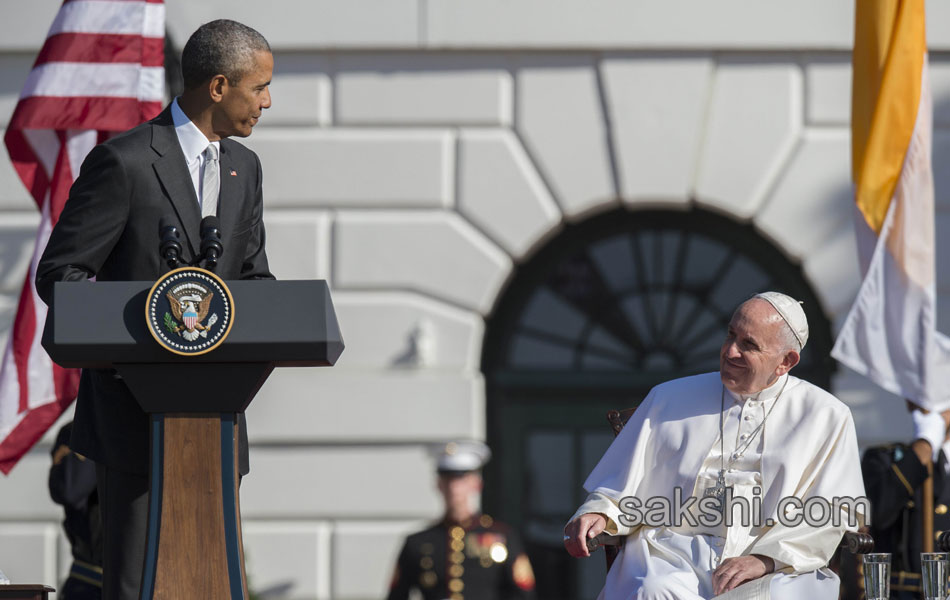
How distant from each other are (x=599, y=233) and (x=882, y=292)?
2.39m

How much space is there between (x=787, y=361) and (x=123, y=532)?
7.00ft

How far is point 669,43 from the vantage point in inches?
341

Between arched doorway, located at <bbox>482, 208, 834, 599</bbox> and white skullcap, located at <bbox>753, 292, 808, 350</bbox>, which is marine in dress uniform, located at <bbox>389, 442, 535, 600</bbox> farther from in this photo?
arched doorway, located at <bbox>482, 208, 834, 599</bbox>

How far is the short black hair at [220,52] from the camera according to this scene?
3.62 metres

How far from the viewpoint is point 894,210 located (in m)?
7.08

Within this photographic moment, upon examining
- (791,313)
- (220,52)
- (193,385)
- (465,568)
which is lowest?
(465,568)

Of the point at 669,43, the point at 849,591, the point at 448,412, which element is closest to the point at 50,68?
the point at 448,412

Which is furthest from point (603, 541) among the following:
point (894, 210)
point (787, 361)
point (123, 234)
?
point (894, 210)

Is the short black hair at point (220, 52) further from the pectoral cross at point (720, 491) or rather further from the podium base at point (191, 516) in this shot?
the pectoral cross at point (720, 491)

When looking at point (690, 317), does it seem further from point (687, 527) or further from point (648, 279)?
point (687, 527)

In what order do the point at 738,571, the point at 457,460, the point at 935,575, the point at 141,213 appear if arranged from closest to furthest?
the point at 141,213
the point at 935,575
the point at 738,571
the point at 457,460

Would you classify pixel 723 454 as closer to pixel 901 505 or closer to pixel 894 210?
pixel 901 505

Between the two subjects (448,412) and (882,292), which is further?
(448,412)

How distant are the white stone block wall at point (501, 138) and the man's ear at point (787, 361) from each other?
418 centimetres
